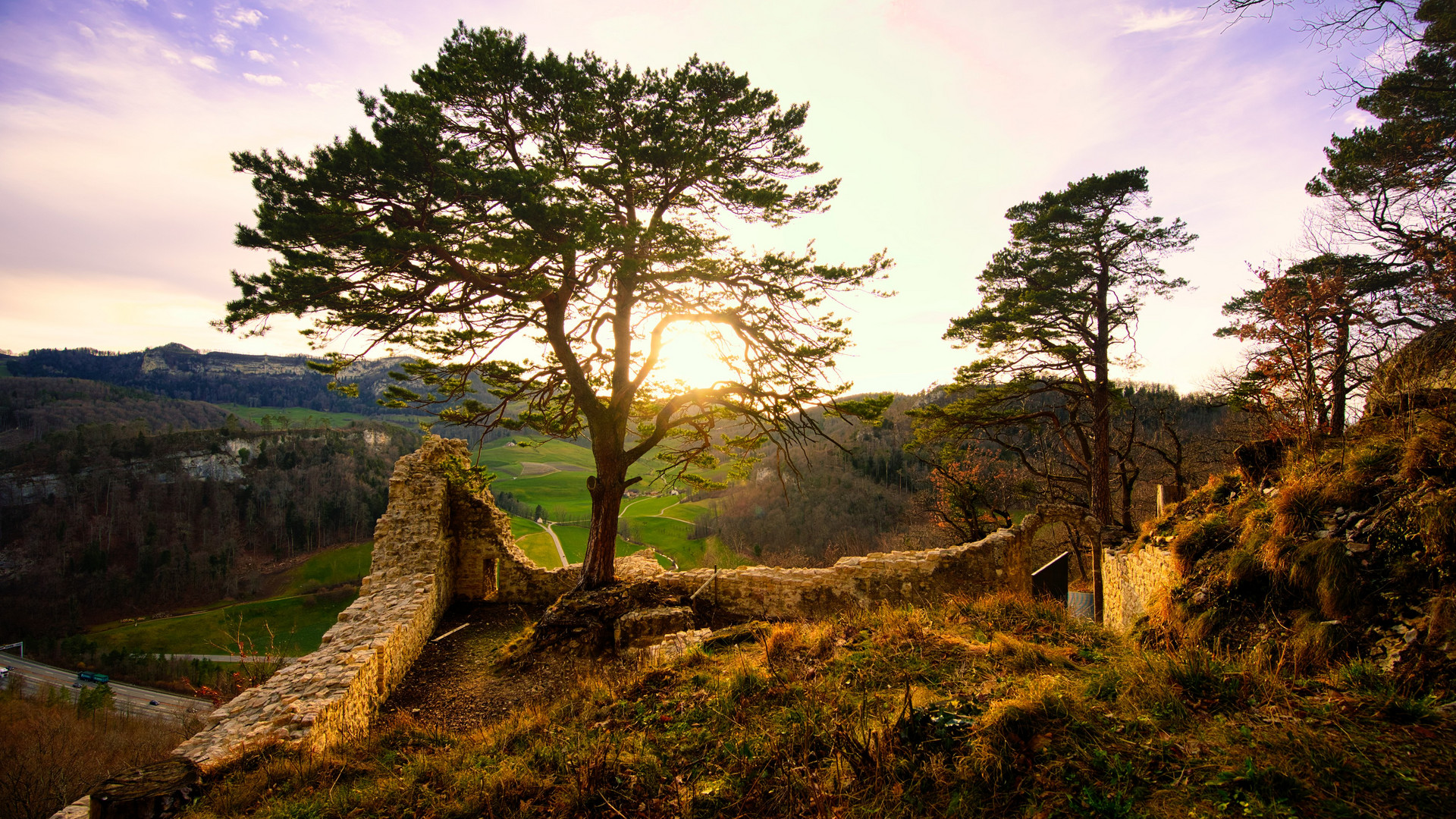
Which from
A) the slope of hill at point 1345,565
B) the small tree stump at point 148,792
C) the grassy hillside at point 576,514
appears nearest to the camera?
the slope of hill at point 1345,565

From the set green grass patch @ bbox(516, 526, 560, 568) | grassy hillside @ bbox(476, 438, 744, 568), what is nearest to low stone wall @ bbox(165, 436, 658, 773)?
grassy hillside @ bbox(476, 438, 744, 568)

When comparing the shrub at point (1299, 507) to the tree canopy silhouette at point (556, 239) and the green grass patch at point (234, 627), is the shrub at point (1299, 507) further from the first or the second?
the green grass patch at point (234, 627)

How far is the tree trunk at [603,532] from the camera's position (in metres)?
10.6

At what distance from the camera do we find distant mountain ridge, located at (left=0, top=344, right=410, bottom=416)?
141375 mm

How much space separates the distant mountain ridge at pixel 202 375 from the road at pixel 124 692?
9580 cm

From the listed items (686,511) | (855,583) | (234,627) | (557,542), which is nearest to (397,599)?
(855,583)

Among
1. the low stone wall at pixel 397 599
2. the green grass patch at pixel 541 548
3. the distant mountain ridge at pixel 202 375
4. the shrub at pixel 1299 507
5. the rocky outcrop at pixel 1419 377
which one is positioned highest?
the distant mountain ridge at pixel 202 375

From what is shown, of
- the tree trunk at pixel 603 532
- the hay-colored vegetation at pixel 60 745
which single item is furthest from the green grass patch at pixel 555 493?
the tree trunk at pixel 603 532

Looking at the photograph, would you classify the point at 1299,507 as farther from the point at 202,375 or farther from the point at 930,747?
the point at 202,375

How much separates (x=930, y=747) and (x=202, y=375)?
21034cm

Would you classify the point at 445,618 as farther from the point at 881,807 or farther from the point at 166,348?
the point at 166,348

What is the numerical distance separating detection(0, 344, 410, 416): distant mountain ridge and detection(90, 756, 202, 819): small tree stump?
160 metres

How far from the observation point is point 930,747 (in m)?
3.46

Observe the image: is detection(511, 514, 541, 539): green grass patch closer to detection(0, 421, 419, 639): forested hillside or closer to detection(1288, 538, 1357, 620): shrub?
detection(0, 421, 419, 639): forested hillside
